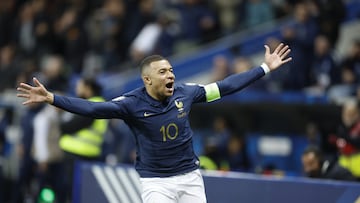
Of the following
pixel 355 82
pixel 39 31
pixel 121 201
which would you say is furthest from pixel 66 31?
pixel 121 201

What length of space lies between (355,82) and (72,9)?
706cm

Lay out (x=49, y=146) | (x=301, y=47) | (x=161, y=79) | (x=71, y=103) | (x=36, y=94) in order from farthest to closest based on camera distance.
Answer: (x=301, y=47), (x=49, y=146), (x=161, y=79), (x=71, y=103), (x=36, y=94)

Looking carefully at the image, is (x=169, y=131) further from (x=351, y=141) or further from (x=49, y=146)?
(x=49, y=146)

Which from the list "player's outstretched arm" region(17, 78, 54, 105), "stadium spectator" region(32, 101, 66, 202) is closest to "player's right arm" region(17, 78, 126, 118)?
"player's outstretched arm" region(17, 78, 54, 105)

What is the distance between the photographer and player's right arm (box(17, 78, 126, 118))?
8.09 meters

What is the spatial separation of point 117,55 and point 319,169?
7.91 metres

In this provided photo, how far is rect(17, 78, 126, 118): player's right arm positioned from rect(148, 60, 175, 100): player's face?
0.35 metres

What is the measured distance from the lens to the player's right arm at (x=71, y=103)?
8.09 meters

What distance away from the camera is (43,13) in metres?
19.2

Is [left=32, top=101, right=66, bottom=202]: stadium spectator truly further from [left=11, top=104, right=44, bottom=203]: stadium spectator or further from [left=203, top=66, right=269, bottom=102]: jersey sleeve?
[left=203, top=66, right=269, bottom=102]: jersey sleeve

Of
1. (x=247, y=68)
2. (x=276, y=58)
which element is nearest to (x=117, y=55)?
(x=247, y=68)

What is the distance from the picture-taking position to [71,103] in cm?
824

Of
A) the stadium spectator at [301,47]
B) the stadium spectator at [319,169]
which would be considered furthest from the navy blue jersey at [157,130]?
the stadium spectator at [301,47]

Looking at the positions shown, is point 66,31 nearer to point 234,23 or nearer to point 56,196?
point 234,23
